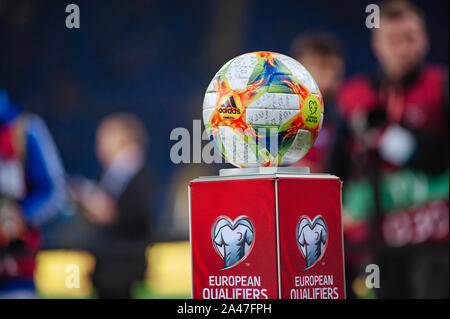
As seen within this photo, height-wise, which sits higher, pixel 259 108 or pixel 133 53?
pixel 133 53

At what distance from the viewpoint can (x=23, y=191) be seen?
6293mm

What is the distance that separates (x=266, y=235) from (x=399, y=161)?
3263 mm

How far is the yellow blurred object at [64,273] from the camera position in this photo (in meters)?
6.02

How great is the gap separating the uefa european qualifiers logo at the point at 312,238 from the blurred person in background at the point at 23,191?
3973mm

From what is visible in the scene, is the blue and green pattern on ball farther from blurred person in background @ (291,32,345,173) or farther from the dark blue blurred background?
the dark blue blurred background

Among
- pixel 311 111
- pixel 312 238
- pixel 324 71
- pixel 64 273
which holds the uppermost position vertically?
pixel 324 71

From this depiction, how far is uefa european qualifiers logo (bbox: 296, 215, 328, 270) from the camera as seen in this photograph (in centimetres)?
267

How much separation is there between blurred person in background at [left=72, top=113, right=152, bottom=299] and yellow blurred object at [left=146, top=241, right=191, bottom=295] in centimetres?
10

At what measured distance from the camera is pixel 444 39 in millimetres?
5637

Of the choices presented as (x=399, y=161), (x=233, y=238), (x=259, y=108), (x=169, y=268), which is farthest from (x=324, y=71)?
(x=233, y=238)

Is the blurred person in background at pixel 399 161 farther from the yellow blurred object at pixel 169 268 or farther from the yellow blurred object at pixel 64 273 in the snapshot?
the yellow blurred object at pixel 64 273

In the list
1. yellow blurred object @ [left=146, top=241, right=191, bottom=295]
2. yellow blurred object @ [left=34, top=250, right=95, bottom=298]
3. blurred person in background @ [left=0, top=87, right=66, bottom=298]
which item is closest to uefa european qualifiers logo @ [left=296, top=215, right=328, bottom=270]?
yellow blurred object @ [left=146, top=241, right=191, bottom=295]

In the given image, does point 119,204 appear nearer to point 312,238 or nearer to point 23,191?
point 23,191

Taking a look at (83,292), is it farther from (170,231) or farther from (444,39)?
(444,39)
